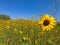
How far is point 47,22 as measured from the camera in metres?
2.89

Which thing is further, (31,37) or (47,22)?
(31,37)

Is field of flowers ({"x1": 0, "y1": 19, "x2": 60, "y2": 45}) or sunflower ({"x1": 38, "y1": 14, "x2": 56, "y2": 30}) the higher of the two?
sunflower ({"x1": 38, "y1": 14, "x2": 56, "y2": 30})

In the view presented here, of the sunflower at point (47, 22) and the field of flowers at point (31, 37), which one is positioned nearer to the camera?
the sunflower at point (47, 22)

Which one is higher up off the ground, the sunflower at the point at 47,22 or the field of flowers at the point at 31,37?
the sunflower at the point at 47,22

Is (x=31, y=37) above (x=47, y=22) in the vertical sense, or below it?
below

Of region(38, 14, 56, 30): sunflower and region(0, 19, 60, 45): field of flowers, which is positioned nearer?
region(38, 14, 56, 30): sunflower

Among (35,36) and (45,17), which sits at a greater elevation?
(45,17)

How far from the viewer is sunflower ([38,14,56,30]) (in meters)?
2.76

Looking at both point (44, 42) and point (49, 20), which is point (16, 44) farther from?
point (49, 20)

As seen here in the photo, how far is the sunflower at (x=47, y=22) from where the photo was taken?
9.04 ft

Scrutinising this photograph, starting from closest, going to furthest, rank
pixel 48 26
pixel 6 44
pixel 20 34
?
pixel 48 26 < pixel 6 44 < pixel 20 34

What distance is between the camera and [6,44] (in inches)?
175

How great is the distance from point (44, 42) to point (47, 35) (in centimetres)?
48

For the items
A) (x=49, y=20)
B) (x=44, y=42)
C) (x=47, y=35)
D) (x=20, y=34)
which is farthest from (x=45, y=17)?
(x=20, y=34)
